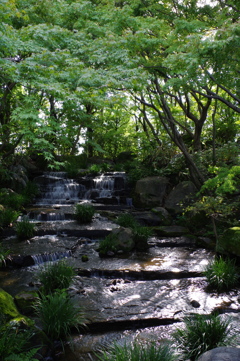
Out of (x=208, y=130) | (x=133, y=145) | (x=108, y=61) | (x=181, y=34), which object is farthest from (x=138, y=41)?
(x=133, y=145)

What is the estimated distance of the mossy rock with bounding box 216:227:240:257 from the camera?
6361mm

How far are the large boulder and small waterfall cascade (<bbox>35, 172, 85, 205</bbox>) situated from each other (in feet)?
12.0

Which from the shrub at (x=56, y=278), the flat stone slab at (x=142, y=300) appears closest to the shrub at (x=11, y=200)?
the flat stone slab at (x=142, y=300)

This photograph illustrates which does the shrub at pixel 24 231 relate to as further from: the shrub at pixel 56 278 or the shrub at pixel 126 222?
the shrub at pixel 56 278

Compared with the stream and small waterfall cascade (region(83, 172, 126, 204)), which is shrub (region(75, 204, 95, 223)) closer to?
the stream

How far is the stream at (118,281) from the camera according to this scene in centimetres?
432

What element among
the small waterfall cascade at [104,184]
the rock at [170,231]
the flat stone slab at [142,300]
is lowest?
the flat stone slab at [142,300]

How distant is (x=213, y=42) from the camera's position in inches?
224

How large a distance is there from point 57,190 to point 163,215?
7.09 meters

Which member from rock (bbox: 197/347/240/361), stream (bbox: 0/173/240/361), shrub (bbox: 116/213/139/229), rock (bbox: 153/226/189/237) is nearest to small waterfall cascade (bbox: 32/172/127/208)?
stream (bbox: 0/173/240/361)

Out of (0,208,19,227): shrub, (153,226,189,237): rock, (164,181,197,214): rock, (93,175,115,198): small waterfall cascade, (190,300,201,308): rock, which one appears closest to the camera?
(190,300,201,308): rock

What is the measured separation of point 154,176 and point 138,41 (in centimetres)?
804

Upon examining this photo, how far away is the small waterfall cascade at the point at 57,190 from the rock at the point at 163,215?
4905mm

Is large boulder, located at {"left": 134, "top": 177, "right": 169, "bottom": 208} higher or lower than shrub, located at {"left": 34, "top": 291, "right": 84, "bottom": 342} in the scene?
higher
